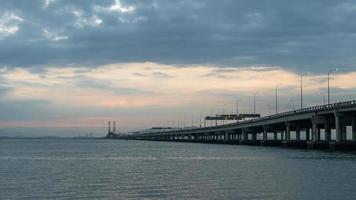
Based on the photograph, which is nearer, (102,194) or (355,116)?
(102,194)

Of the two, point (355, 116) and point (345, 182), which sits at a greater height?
point (355, 116)

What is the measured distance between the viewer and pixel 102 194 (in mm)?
39531

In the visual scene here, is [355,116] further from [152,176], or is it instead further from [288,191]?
[288,191]

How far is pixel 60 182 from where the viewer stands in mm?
48219

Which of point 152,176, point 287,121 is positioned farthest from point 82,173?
point 287,121

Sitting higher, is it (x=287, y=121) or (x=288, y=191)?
(x=287, y=121)

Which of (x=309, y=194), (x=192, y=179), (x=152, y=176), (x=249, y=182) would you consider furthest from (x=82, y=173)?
(x=309, y=194)

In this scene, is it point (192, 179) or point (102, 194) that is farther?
point (192, 179)

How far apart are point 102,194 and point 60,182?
9634 millimetres

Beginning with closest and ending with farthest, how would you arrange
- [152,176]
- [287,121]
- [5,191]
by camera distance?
[5,191], [152,176], [287,121]

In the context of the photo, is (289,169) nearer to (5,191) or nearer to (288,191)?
(288,191)

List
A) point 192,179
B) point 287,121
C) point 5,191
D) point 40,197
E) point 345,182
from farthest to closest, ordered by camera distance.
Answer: point 287,121 → point 192,179 → point 345,182 → point 5,191 → point 40,197

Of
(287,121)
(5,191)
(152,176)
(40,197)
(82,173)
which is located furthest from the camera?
(287,121)

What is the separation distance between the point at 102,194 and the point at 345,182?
1793cm
